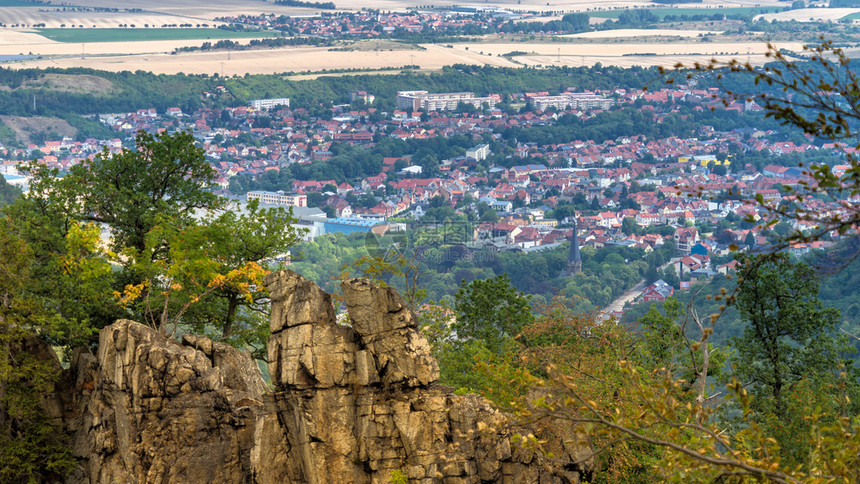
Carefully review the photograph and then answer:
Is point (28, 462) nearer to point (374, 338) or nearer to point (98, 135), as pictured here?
point (374, 338)

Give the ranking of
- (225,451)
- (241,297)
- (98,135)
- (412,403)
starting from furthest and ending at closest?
(98,135), (241,297), (225,451), (412,403)

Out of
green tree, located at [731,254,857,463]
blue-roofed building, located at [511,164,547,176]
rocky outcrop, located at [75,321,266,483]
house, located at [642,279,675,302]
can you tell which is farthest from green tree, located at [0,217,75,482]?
blue-roofed building, located at [511,164,547,176]

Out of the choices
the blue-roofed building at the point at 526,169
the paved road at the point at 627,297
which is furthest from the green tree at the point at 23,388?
the blue-roofed building at the point at 526,169

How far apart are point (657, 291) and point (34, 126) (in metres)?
123

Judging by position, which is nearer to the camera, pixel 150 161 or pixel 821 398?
pixel 821 398

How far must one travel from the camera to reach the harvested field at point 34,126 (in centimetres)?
17700

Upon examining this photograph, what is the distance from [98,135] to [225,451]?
178595 millimetres

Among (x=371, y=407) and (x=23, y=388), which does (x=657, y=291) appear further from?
(x=371, y=407)

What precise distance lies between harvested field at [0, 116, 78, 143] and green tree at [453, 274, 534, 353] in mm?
164236

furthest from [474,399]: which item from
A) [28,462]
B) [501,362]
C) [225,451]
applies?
[28,462]

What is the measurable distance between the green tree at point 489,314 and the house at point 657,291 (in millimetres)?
77201

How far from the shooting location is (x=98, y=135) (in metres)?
183

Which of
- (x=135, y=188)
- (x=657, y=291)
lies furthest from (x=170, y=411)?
(x=657, y=291)

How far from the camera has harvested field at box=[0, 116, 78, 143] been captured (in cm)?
17700
